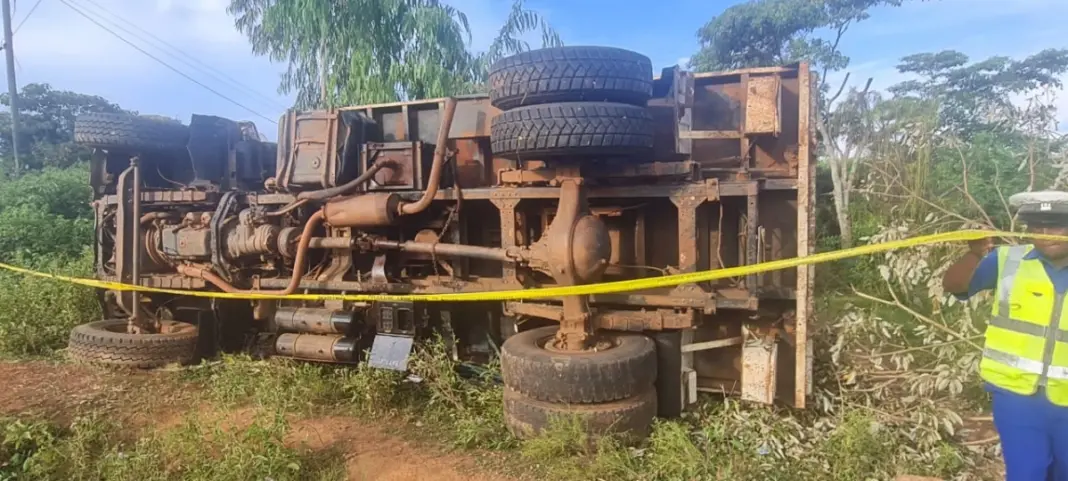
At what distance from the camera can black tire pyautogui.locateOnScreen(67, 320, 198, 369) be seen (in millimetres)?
5984

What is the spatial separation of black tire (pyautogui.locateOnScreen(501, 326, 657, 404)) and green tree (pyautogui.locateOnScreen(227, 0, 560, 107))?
8771 mm

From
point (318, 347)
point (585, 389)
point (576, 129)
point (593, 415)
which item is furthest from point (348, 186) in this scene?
point (593, 415)

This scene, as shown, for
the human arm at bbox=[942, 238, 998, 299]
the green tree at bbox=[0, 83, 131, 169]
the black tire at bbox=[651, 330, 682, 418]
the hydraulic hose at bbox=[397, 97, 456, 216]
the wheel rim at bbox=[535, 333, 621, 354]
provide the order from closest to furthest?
1. the human arm at bbox=[942, 238, 998, 299]
2. the wheel rim at bbox=[535, 333, 621, 354]
3. the black tire at bbox=[651, 330, 682, 418]
4. the hydraulic hose at bbox=[397, 97, 456, 216]
5. the green tree at bbox=[0, 83, 131, 169]

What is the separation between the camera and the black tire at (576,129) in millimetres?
3949

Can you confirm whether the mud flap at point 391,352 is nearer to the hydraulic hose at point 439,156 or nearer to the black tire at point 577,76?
the hydraulic hose at point 439,156

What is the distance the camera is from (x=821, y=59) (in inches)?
677

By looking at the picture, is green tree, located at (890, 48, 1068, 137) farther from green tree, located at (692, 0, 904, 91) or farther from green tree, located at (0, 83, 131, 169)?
green tree, located at (0, 83, 131, 169)

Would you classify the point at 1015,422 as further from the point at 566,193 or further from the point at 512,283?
the point at 512,283

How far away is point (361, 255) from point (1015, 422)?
4769 mm

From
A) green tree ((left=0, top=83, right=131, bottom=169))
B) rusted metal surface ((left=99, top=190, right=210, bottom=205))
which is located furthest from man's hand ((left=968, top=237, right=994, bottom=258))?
green tree ((left=0, top=83, right=131, bottom=169))

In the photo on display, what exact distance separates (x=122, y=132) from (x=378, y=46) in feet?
21.8

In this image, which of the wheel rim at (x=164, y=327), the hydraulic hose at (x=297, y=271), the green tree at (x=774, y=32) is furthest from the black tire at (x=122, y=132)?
the green tree at (x=774, y=32)

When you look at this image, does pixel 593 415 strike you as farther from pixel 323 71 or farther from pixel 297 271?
pixel 323 71

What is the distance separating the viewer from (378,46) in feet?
40.8
